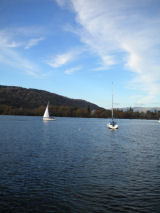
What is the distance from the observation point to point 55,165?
2288 cm

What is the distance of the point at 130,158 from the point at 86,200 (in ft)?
50.3

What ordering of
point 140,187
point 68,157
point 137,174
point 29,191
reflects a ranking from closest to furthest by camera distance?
1. point 29,191
2. point 140,187
3. point 137,174
4. point 68,157

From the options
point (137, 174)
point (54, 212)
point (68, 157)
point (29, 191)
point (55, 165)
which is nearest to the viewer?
point (54, 212)

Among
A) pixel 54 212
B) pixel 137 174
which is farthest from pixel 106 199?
pixel 137 174

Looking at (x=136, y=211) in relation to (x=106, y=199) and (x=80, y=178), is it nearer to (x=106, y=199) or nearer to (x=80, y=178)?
(x=106, y=199)

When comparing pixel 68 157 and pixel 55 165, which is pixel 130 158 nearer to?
pixel 68 157

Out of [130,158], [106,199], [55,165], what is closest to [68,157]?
[55,165]

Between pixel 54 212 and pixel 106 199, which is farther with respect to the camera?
pixel 106 199

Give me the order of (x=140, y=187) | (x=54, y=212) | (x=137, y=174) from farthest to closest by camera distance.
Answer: (x=137, y=174) < (x=140, y=187) < (x=54, y=212)

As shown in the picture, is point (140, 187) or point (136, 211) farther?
point (140, 187)

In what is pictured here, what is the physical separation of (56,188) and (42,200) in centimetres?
225

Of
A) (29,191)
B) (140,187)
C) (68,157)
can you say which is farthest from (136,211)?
(68,157)

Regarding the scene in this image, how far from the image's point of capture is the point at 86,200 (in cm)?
1401

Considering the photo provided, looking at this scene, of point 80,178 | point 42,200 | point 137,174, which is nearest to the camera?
point 42,200
